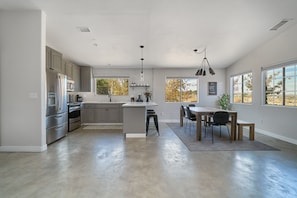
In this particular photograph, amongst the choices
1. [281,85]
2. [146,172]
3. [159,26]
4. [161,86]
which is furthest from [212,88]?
[146,172]

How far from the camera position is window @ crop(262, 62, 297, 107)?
15.3 feet

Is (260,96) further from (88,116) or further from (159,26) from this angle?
(88,116)

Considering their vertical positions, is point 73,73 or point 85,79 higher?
point 73,73

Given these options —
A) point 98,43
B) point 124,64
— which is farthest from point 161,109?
point 98,43

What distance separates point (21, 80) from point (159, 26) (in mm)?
3175

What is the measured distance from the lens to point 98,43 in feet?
17.5

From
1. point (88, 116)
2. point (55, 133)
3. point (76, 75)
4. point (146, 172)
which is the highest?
point (76, 75)

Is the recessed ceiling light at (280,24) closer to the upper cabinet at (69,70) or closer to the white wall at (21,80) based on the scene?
the white wall at (21,80)

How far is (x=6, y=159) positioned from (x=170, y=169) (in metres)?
2.85

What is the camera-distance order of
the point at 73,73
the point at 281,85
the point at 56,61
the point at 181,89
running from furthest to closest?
the point at 181,89 → the point at 73,73 → the point at 281,85 → the point at 56,61

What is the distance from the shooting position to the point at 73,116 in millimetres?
6105

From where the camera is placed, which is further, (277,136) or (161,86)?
(161,86)

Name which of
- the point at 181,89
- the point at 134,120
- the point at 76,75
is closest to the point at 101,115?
the point at 76,75

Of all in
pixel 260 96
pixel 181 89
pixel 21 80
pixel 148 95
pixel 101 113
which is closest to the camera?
pixel 21 80
